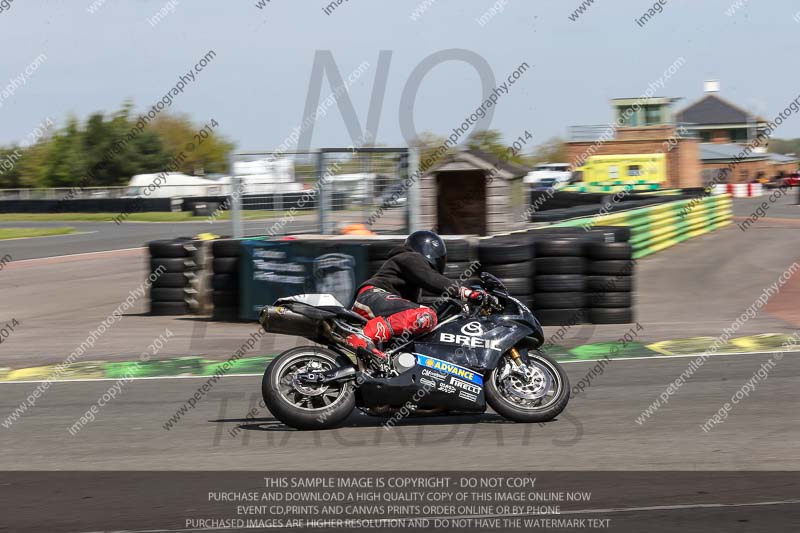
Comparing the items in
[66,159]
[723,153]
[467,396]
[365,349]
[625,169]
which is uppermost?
[66,159]

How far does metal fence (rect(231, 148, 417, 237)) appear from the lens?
15398 mm

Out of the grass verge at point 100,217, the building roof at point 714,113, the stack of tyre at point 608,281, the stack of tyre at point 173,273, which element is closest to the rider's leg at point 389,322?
the stack of tyre at point 608,281

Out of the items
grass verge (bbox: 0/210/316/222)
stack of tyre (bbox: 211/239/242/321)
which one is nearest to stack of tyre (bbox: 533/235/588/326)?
stack of tyre (bbox: 211/239/242/321)

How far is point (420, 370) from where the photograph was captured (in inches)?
293

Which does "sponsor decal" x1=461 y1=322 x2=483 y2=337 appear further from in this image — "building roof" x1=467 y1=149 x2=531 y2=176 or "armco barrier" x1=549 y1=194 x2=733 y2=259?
"armco barrier" x1=549 y1=194 x2=733 y2=259

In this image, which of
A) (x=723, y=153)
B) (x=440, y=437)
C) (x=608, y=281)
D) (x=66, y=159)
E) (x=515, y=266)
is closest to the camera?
(x=440, y=437)

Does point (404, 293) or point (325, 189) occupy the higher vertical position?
point (325, 189)

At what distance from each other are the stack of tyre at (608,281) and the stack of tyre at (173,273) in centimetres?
606

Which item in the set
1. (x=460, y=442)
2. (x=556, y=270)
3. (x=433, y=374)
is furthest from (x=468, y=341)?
(x=556, y=270)

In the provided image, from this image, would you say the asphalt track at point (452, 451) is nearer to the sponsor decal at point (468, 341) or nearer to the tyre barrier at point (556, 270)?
the sponsor decal at point (468, 341)

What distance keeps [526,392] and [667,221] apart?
1991 centimetres

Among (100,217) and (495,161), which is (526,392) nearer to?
(495,161)

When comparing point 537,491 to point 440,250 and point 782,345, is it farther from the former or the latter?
point 782,345

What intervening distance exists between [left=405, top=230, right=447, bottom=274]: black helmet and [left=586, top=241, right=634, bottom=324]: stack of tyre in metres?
6.18
